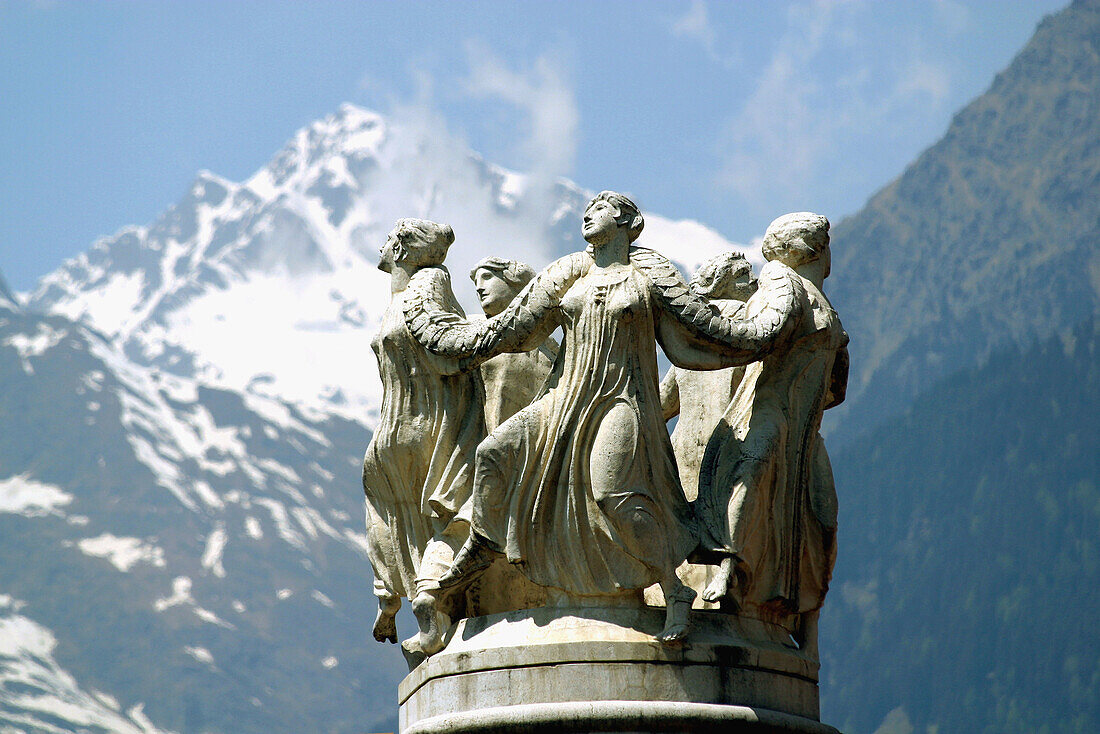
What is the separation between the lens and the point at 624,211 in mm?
15125

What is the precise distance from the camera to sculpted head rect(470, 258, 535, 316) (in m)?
16.3

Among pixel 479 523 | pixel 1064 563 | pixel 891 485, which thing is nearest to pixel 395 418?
pixel 479 523

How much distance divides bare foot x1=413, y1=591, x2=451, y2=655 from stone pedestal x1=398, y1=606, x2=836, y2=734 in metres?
0.25

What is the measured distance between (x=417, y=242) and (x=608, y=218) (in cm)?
200

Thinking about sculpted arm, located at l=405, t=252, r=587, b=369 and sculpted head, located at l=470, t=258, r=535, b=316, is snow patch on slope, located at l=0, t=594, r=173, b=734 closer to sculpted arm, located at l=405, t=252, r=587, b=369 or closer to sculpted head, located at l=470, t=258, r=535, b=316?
sculpted head, located at l=470, t=258, r=535, b=316

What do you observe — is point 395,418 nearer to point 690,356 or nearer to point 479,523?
point 479,523

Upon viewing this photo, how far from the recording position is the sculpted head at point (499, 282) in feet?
53.6

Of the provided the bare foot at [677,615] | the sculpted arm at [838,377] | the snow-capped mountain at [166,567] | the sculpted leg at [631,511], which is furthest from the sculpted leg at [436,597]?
the snow-capped mountain at [166,567]

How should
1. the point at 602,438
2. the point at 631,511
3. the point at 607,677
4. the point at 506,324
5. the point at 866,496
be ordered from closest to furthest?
the point at 607,677 → the point at 631,511 → the point at 602,438 → the point at 506,324 → the point at 866,496

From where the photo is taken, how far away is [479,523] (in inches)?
578

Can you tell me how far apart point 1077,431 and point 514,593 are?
47932mm

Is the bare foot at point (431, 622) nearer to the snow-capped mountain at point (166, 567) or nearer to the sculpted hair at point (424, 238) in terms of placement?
the sculpted hair at point (424, 238)

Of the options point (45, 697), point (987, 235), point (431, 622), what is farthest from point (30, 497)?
point (431, 622)

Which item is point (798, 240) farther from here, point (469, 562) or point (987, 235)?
point (987, 235)
